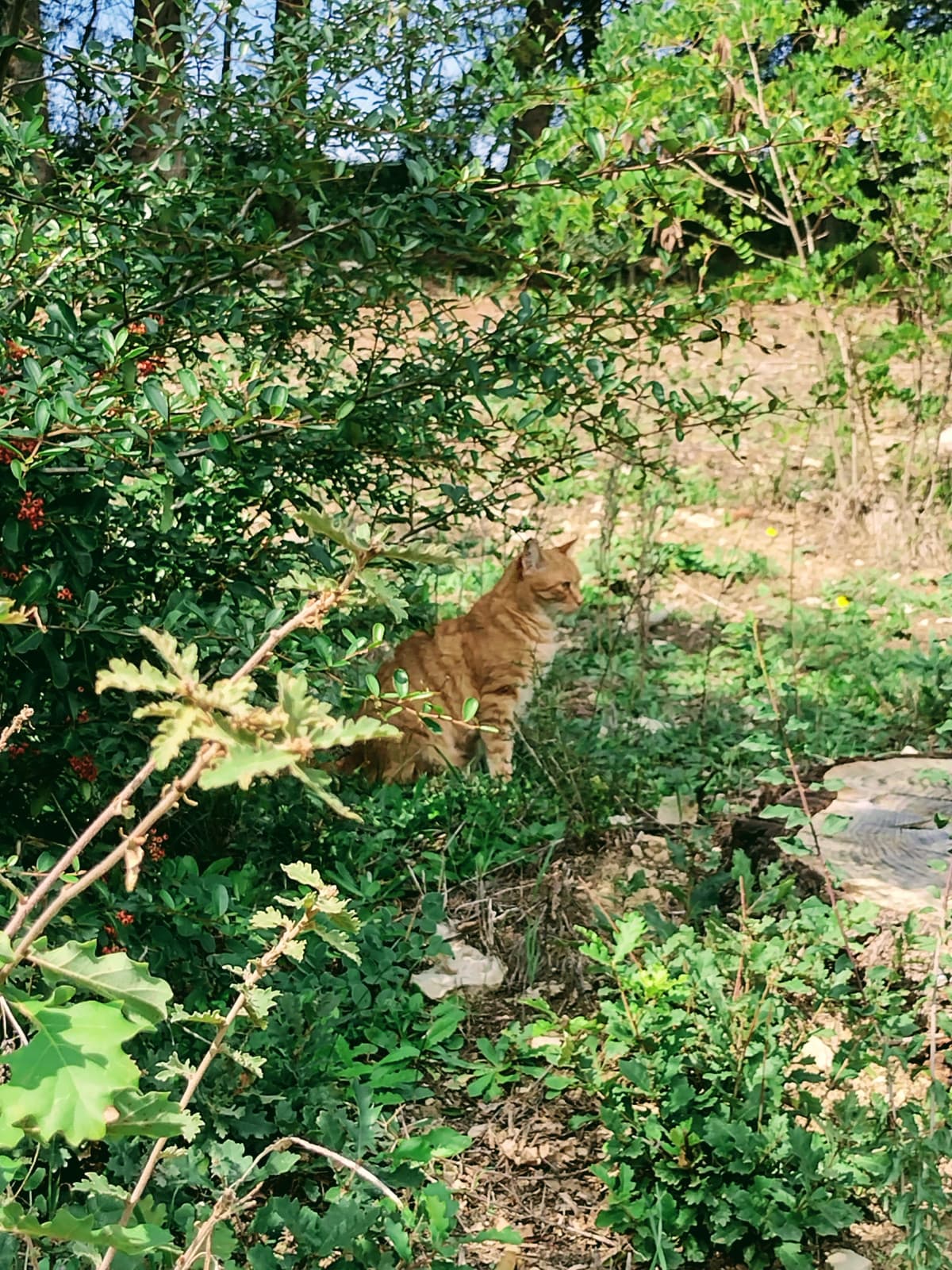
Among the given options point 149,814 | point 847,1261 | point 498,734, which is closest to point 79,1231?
point 149,814

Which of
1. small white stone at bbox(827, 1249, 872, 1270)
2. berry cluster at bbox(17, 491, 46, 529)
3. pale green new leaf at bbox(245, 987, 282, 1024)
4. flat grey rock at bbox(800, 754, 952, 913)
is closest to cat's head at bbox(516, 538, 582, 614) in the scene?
flat grey rock at bbox(800, 754, 952, 913)

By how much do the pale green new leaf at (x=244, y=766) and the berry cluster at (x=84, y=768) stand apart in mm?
1501

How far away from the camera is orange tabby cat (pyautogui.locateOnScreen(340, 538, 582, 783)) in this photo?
12.0ft

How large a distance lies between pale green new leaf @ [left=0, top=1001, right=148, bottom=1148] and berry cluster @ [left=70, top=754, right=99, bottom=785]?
140cm

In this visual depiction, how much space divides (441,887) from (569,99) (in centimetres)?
189

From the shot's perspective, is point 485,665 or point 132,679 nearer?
point 132,679

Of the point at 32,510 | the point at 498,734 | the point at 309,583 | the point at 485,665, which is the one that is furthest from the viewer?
the point at 485,665

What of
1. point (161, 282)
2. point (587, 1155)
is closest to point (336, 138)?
point (161, 282)

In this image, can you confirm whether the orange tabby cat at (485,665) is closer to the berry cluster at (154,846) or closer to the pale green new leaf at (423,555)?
the berry cluster at (154,846)

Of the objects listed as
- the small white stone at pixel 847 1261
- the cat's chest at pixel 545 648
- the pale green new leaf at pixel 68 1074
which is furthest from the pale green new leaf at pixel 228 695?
the cat's chest at pixel 545 648

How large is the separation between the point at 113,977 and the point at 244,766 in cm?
22

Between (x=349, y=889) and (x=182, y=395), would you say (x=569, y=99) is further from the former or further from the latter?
(x=349, y=889)

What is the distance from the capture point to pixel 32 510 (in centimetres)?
191

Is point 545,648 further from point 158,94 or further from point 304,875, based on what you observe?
point 304,875
